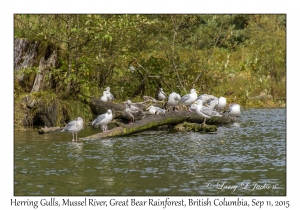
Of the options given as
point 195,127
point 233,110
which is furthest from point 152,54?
point 195,127

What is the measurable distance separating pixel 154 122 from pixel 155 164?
7.83 meters

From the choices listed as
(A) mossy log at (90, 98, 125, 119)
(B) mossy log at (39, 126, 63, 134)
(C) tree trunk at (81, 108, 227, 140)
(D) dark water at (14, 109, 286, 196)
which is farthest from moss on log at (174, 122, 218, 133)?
(B) mossy log at (39, 126, 63, 134)

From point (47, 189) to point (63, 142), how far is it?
8221 mm

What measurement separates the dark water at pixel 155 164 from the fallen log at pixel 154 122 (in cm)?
42

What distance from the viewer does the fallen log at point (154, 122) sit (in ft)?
82.2

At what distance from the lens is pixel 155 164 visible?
19062 mm

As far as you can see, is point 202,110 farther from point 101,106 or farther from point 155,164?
point 155,164

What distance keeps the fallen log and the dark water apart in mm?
423

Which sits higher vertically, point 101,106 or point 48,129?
point 101,106

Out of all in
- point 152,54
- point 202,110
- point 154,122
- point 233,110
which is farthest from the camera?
point 152,54

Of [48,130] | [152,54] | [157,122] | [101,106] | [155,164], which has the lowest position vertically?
[155,164]

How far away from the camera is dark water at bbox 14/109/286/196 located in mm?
15875

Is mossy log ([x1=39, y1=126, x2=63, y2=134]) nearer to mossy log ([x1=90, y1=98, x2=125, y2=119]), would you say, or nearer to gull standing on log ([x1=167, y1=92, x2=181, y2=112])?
mossy log ([x1=90, y1=98, x2=125, y2=119])

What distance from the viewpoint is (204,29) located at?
36188mm
